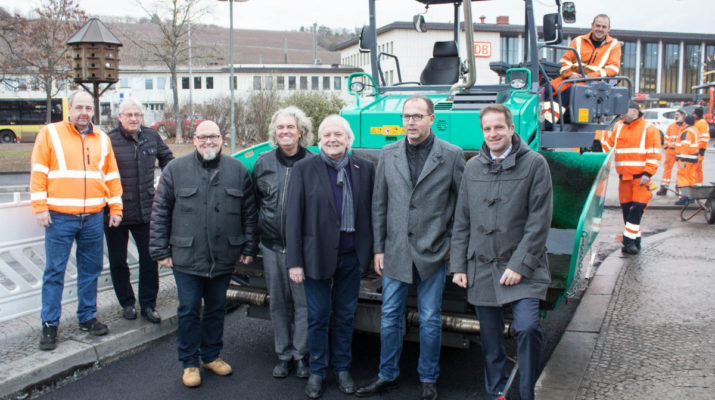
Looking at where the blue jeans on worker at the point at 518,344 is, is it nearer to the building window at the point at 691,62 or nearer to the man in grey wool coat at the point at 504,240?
the man in grey wool coat at the point at 504,240

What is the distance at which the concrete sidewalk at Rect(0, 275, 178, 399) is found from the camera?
434cm

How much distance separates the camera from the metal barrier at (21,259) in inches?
208

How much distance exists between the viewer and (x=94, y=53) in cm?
1320

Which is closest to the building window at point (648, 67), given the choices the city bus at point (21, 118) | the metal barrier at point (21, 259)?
the city bus at point (21, 118)

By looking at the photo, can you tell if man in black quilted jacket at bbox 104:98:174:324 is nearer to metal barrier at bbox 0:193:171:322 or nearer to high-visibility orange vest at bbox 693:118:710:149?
metal barrier at bbox 0:193:171:322

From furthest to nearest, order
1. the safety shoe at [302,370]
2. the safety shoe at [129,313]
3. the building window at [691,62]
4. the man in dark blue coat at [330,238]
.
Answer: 1. the building window at [691,62]
2. the safety shoe at [129,313]
3. the safety shoe at [302,370]
4. the man in dark blue coat at [330,238]

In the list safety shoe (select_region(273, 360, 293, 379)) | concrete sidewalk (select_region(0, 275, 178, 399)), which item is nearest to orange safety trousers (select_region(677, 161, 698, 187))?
safety shoe (select_region(273, 360, 293, 379))

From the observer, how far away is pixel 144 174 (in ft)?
17.7

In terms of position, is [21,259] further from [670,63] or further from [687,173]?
[670,63]

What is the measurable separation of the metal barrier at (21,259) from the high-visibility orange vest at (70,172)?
2.70 ft

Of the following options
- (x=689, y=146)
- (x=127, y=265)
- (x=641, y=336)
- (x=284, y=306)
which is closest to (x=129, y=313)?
(x=127, y=265)

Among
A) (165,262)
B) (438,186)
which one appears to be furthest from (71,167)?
(438,186)

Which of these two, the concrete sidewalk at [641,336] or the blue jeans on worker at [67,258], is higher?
the blue jeans on worker at [67,258]

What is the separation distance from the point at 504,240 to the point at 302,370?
188 centimetres
